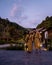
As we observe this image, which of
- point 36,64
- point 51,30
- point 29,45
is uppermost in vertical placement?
point 51,30

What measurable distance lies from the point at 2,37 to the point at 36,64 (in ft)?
221

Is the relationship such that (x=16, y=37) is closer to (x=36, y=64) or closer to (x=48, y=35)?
(x=48, y=35)

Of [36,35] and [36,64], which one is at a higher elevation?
[36,35]

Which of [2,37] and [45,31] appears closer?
[45,31]

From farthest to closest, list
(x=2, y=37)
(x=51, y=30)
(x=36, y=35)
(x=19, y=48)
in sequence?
1. (x=2, y=37)
2. (x=51, y=30)
3. (x=19, y=48)
4. (x=36, y=35)

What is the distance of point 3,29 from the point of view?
346 feet

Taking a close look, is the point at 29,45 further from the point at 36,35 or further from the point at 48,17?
the point at 48,17

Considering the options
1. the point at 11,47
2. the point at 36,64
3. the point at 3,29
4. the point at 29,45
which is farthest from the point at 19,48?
the point at 3,29

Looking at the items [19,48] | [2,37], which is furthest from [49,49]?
[2,37]

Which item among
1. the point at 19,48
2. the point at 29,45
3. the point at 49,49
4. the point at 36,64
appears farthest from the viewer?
the point at 19,48

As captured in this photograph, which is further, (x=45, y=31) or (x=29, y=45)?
(x=45, y=31)

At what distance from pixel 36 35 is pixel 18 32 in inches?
2768

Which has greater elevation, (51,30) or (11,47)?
(51,30)

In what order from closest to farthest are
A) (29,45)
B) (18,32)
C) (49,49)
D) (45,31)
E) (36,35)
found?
(36,35), (29,45), (49,49), (45,31), (18,32)
